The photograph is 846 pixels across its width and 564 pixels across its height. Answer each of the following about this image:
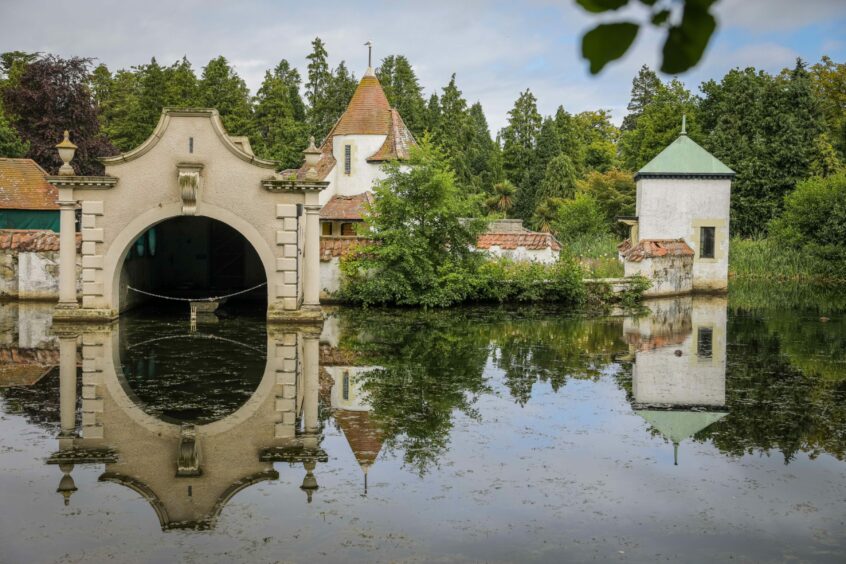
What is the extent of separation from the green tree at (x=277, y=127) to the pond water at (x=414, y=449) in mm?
37454

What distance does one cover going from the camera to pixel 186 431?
10695 mm

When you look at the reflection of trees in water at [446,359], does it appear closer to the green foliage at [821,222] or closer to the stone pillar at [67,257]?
the stone pillar at [67,257]

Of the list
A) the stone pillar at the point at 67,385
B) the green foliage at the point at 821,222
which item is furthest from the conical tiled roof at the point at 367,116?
the green foliage at the point at 821,222

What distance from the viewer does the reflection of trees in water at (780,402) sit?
1079 centimetres

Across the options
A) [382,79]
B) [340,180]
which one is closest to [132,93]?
[382,79]

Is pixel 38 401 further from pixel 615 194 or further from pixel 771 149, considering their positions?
pixel 615 194

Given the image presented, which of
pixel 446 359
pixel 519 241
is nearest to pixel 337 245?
pixel 519 241

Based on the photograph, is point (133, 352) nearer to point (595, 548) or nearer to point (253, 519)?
point (253, 519)

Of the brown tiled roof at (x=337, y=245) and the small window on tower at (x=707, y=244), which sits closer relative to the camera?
the brown tiled roof at (x=337, y=245)

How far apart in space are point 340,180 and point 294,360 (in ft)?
66.1

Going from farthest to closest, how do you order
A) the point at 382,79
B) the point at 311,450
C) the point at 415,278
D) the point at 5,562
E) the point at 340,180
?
the point at 382,79 → the point at 340,180 → the point at 415,278 → the point at 311,450 → the point at 5,562

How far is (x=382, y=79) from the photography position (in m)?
60.7

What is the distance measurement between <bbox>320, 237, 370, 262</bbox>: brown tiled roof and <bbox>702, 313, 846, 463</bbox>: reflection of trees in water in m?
11.3

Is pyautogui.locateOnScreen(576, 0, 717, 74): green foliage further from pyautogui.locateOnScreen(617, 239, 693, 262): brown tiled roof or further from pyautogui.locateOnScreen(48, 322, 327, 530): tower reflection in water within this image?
→ pyautogui.locateOnScreen(617, 239, 693, 262): brown tiled roof
